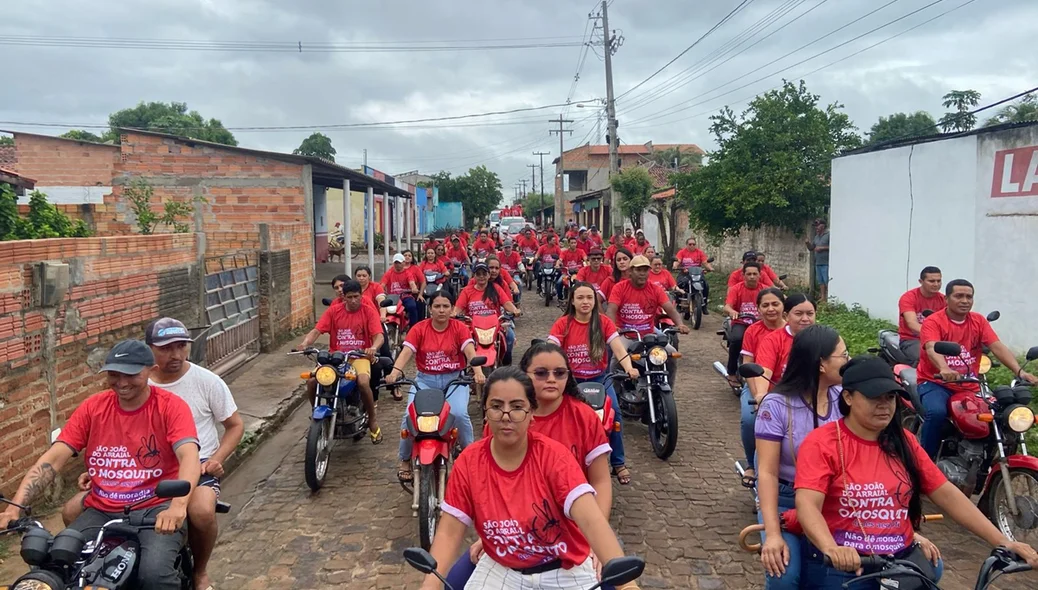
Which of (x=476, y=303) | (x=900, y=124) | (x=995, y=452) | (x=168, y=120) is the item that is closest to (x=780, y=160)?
(x=476, y=303)

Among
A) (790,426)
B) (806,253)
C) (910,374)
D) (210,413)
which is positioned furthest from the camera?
(806,253)

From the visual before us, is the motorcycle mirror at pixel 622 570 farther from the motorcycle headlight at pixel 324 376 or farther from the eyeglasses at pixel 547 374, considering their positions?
the motorcycle headlight at pixel 324 376

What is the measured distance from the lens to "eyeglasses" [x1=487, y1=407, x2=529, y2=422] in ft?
10.1

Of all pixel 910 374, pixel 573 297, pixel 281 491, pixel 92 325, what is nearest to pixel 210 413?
pixel 281 491

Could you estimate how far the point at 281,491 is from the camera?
653 centimetres

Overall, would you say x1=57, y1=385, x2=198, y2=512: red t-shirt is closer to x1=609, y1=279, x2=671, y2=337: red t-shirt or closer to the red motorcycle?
the red motorcycle

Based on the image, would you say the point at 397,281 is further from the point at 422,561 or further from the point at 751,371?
the point at 422,561

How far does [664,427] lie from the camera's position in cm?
719

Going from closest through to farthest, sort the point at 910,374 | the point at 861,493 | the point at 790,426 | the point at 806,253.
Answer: the point at 861,493 → the point at 790,426 → the point at 910,374 → the point at 806,253

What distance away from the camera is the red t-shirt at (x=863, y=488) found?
3.01 meters

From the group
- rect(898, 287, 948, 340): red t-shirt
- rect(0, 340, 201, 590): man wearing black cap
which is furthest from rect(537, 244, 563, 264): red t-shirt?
rect(0, 340, 201, 590): man wearing black cap

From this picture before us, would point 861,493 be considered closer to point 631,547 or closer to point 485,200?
point 631,547

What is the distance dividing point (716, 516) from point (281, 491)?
3.61m

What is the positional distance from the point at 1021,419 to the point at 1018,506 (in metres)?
0.55
